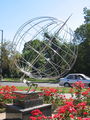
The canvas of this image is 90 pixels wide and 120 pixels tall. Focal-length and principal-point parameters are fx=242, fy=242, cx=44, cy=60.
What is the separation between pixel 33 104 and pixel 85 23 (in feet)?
129

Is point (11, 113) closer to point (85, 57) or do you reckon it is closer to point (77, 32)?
point (85, 57)

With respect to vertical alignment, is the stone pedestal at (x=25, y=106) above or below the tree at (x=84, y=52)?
below

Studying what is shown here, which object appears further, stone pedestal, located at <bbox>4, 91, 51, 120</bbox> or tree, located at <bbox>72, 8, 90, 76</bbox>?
tree, located at <bbox>72, 8, 90, 76</bbox>

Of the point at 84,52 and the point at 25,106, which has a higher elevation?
the point at 84,52

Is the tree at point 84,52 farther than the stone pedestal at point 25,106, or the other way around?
the tree at point 84,52

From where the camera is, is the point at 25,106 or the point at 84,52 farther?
the point at 84,52

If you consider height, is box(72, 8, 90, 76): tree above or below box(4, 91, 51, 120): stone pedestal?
above

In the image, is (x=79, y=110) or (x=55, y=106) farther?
(x=55, y=106)

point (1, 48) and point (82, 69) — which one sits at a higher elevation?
point (1, 48)

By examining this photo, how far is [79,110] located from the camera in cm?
810

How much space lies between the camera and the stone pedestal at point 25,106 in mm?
7845

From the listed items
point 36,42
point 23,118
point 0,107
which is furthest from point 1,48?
point 23,118

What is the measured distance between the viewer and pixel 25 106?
816cm

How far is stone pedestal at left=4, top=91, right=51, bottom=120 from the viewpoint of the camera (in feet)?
25.7
